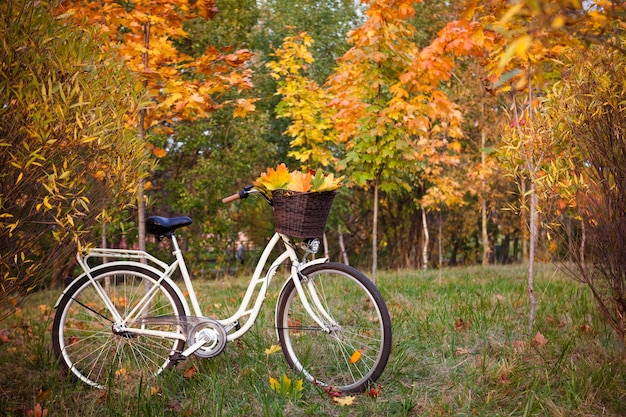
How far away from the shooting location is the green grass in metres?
3.09

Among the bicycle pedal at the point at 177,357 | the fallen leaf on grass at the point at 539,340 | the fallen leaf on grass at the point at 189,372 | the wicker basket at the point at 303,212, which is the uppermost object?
the wicker basket at the point at 303,212

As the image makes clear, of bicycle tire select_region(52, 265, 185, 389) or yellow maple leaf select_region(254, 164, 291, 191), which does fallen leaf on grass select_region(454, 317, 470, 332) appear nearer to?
yellow maple leaf select_region(254, 164, 291, 191)

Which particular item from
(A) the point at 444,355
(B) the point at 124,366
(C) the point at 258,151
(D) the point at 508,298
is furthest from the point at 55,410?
(C) the point at 258,151

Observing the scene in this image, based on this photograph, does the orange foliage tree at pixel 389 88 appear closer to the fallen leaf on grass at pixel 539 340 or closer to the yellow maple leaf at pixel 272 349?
the fallen leaf on grass at pixel 539 340

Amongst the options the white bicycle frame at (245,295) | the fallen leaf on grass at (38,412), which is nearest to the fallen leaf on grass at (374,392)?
the white bicycle frame at (245,295)

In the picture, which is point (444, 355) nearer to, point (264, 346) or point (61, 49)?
point (264, 346)

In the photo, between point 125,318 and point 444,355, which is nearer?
point 125,318

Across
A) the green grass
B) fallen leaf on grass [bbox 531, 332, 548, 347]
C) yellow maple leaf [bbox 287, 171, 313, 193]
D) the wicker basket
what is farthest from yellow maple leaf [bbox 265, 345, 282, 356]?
fallen leaf on grass [bbox 531, 332, 548, 347]

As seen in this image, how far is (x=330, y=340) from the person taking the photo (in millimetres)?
3766

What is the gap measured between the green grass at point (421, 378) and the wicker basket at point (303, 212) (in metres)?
0.85

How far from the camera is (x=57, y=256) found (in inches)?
128

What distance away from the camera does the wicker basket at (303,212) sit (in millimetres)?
3254

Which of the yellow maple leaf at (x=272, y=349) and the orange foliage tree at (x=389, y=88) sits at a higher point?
the orange foliage tree at (x=389, y=88)

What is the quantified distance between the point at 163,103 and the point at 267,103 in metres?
9.23
